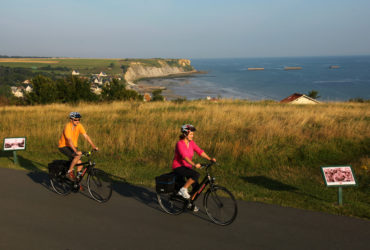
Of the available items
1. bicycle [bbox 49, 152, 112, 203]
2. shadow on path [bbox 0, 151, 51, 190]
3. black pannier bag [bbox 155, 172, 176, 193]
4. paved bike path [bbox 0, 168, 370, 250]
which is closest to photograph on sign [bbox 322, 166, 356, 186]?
paved bike path [bbox 0, 168, 370, 250]

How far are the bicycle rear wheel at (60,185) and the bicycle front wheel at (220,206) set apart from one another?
11.4 ft

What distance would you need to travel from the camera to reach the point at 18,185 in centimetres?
795

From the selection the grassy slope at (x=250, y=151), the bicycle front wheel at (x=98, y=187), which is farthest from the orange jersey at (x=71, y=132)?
the grassy slope at (x=250, y=151)

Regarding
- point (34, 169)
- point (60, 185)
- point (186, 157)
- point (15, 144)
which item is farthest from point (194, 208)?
point (15, 144)

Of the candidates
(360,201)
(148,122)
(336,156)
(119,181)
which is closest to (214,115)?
(148,122)

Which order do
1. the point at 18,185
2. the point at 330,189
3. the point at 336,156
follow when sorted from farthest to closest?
the point at 336,156 < the point at 18,185 < the point at 330,189

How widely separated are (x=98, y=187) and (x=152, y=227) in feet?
6.35

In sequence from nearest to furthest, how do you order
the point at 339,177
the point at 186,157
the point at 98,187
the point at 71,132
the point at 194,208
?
the point at 186,157, the point at 194,208, the point at 339,177, the point at 98,187, the point at 71,132

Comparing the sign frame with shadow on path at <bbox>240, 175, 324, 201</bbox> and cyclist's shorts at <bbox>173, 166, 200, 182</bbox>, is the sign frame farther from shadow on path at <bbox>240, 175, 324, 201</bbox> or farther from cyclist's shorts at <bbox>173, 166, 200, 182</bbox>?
cyclist's shorts at <bbox>173, 166, 200, 182</bbox>

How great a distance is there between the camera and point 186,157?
217 inches

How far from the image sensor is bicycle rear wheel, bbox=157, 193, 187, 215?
5844 millimetres

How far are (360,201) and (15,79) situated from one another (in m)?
129

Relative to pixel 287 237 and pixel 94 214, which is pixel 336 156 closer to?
pixel 287 237

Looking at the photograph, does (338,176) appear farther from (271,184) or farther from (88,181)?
(88,181)
